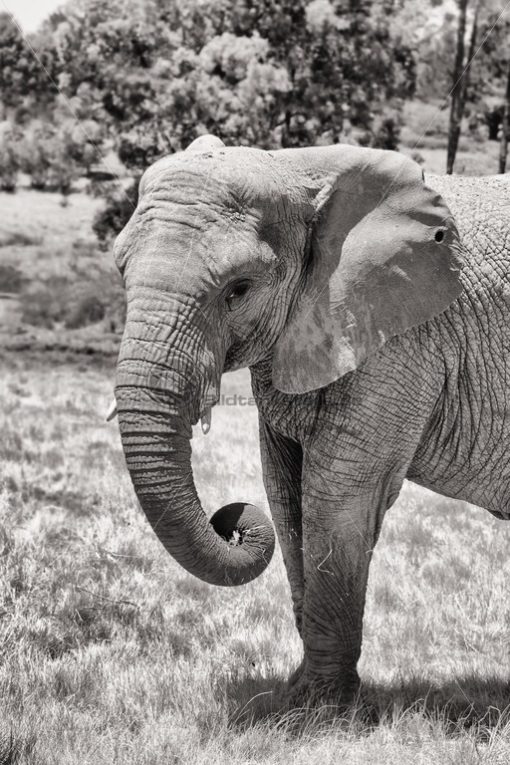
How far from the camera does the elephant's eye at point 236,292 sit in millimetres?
3719

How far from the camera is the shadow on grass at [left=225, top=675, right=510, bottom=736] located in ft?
14.2

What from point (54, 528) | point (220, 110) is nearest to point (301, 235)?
point (54, 528)

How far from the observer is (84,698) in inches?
180

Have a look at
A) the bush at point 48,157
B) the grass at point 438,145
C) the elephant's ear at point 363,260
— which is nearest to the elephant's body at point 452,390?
the elephant's ear at point 363,260

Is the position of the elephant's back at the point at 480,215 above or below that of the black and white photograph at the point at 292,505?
above

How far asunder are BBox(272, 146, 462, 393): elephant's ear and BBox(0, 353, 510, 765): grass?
1644mm

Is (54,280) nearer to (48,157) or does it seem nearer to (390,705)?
(48,157)

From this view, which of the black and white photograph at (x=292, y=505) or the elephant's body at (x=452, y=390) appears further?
the elephant's body at (x=452, y=390)

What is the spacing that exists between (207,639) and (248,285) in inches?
107

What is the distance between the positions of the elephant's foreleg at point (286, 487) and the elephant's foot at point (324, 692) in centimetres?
56

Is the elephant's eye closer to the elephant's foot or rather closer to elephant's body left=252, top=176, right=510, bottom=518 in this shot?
elephant's body left=252, top=176, right=510, bottom=518

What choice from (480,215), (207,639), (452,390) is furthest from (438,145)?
(452,390)

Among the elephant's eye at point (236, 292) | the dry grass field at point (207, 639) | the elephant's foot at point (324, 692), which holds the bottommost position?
the dry grass field at point (207, 639)

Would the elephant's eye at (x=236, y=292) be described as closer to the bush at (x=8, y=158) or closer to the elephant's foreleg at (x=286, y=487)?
the elephant's foreleg at (x=286, y=487)
